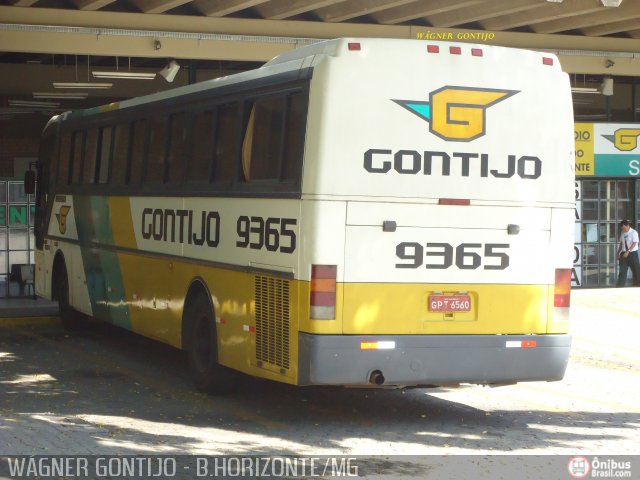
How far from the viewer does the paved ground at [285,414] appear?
30.8 ft

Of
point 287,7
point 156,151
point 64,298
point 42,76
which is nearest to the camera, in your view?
point 156,151

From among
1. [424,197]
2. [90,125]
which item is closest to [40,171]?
[90,125]

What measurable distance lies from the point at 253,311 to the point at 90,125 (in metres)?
6.13

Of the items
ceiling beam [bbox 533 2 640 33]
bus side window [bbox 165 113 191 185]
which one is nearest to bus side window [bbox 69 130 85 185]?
bus side window [bbox 165 113 191 185]

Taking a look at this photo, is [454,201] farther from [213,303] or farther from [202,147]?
[202,147]

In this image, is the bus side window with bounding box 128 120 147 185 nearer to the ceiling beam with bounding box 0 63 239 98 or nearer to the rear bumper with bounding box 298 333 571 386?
the rear bumper with bounding box 298 333 571 386

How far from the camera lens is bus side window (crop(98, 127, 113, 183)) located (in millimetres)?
15117

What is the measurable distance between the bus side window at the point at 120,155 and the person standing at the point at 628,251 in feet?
48.7

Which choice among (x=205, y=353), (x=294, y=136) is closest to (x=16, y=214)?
(x=205, y=353)

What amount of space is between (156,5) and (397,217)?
10268mm

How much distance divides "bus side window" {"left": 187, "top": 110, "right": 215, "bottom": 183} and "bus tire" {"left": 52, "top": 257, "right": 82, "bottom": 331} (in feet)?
18.0

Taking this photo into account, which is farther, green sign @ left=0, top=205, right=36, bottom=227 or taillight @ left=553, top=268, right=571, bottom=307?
green sign @ left=0, top=205, right=36, bottom=227

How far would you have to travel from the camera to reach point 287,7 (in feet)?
64.7

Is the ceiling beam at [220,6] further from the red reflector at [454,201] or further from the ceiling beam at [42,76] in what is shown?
the red reflector at [454,201]
